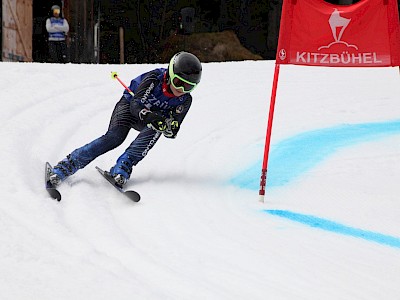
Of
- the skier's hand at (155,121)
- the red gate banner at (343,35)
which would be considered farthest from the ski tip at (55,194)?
the red gate banner at (343,35)

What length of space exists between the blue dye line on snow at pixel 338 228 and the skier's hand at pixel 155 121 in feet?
3.37

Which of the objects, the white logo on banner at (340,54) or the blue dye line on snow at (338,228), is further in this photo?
the white logo on banner at (340,54)

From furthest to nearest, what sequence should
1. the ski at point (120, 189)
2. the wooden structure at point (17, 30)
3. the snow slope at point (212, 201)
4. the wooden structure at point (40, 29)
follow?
the wooden structure at point (40, 29) → the wooden structure at point (17, 30) → the ski at point (120, 189) → the snow slope at point (212, 201)

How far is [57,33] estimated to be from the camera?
11.8 metres

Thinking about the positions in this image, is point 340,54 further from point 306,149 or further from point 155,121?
point 306,149

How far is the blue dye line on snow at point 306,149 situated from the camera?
583cm

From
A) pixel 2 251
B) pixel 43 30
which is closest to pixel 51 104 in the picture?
pixel 2 251

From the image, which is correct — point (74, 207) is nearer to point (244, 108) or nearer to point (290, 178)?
point (290, 178)

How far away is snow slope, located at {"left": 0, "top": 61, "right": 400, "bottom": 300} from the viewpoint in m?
3.40

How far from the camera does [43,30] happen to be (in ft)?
50.5

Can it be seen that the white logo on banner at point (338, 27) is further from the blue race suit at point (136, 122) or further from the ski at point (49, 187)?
the ski at point (49, 187)

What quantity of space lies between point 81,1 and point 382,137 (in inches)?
434

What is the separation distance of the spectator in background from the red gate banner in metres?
7.27

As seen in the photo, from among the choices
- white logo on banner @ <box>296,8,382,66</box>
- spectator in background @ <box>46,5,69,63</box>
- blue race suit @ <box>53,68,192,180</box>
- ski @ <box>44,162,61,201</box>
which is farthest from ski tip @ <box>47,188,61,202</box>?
spectator in background @ <box>46,5,69,63</box>
